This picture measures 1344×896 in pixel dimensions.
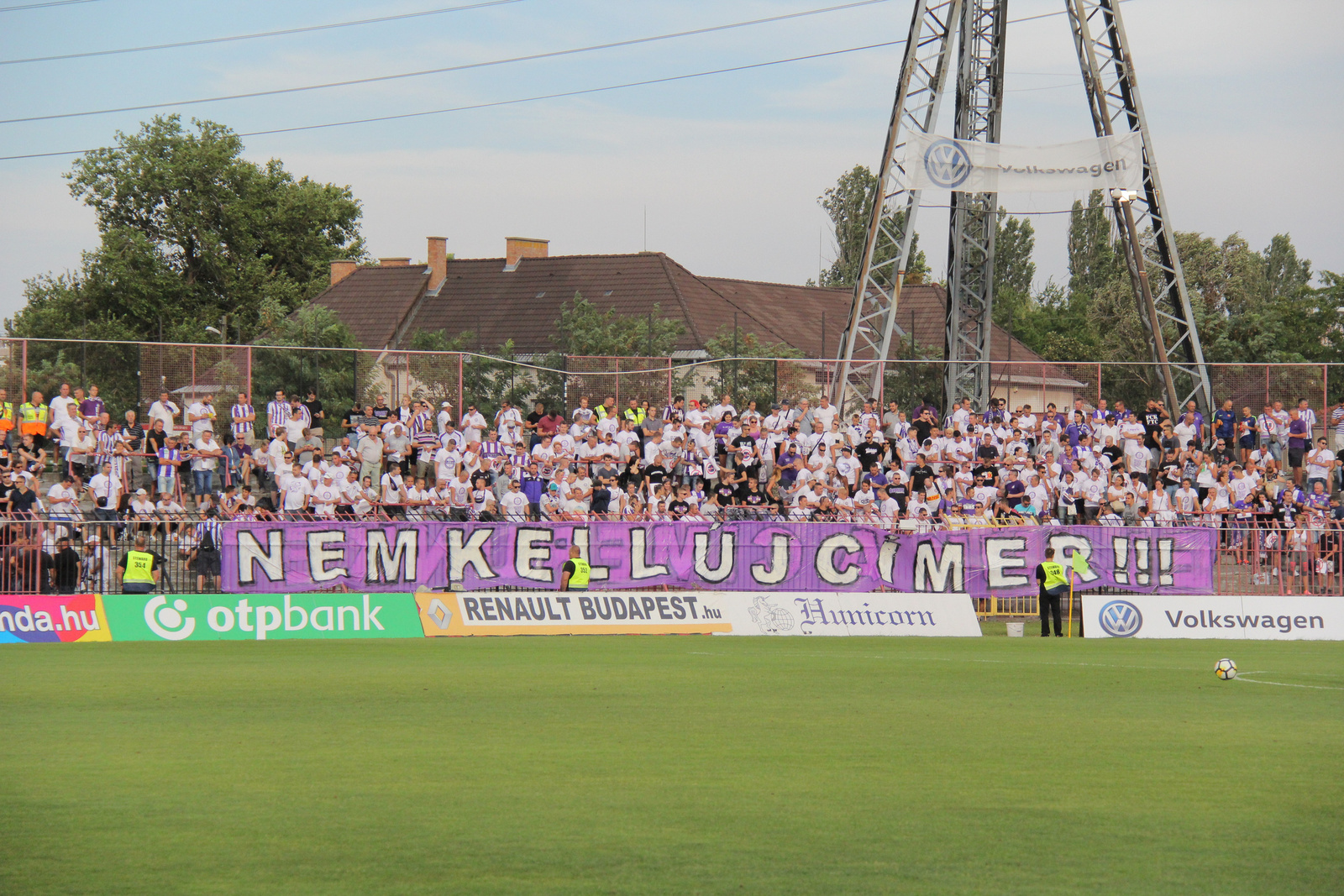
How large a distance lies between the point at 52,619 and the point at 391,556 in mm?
5871

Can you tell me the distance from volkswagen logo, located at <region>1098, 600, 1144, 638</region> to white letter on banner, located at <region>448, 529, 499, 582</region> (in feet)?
36.7

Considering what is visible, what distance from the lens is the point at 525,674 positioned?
631 inches

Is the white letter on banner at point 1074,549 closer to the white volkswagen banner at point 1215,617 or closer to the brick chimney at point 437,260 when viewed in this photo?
the white volkswagen banner at point 1215,617

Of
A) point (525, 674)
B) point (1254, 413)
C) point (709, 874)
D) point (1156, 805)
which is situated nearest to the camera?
point (709, 874)

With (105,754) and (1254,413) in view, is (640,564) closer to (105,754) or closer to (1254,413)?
(105,754)

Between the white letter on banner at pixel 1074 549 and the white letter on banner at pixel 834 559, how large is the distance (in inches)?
149

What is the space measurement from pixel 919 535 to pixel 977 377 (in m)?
9.20

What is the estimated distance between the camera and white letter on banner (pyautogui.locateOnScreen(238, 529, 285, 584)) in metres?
23.3

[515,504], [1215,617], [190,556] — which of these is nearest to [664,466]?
[515,504]

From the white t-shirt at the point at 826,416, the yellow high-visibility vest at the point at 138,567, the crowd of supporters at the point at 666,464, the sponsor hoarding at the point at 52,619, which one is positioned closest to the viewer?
the sponsor hoarding at the point at 52,619

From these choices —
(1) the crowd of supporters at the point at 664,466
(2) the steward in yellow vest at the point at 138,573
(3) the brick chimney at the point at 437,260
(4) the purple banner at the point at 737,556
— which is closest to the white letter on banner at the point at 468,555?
(4) the purple banner at the point at 737,556

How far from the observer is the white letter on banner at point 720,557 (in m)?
25.0

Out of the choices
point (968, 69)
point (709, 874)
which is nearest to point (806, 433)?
point (968, 69)

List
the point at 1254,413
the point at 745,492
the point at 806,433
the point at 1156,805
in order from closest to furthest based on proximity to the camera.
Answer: the point at 1156,805, the point at 745,492, the point at 806,433, the point at 1254,413
